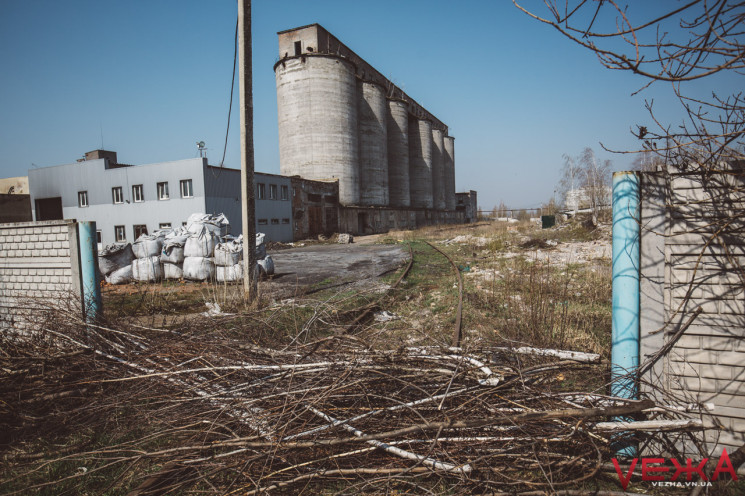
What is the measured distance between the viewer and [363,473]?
229 cm

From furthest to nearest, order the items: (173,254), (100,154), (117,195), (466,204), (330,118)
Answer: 1. (466,204)
2. (100,154)
3. (330,118)
4. (117,195)
5. (173,254)

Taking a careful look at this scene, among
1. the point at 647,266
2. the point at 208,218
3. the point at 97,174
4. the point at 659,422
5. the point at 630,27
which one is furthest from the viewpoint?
the point at 97,174

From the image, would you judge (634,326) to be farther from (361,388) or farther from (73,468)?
(73,468)

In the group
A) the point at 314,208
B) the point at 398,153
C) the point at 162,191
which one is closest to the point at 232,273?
the point at 162,191

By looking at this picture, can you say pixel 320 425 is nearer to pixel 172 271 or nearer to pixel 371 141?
pixel 172 271

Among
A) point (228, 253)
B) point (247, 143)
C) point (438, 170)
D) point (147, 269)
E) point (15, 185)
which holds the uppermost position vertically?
point (438, 170)

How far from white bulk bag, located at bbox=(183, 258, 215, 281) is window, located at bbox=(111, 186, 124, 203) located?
58.3ft

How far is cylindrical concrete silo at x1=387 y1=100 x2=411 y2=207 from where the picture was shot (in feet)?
122

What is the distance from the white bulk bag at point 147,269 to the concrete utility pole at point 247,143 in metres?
4.57

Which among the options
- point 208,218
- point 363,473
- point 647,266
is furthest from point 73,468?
point 208,218

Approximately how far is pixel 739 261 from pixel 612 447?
1376 millimetres

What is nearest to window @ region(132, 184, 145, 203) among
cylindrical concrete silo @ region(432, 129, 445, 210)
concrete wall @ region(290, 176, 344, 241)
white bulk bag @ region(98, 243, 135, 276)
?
concrete wall @ region(290, 176, 344, 241)

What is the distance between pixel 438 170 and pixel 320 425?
4646 centimetres

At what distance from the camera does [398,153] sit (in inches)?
1484
